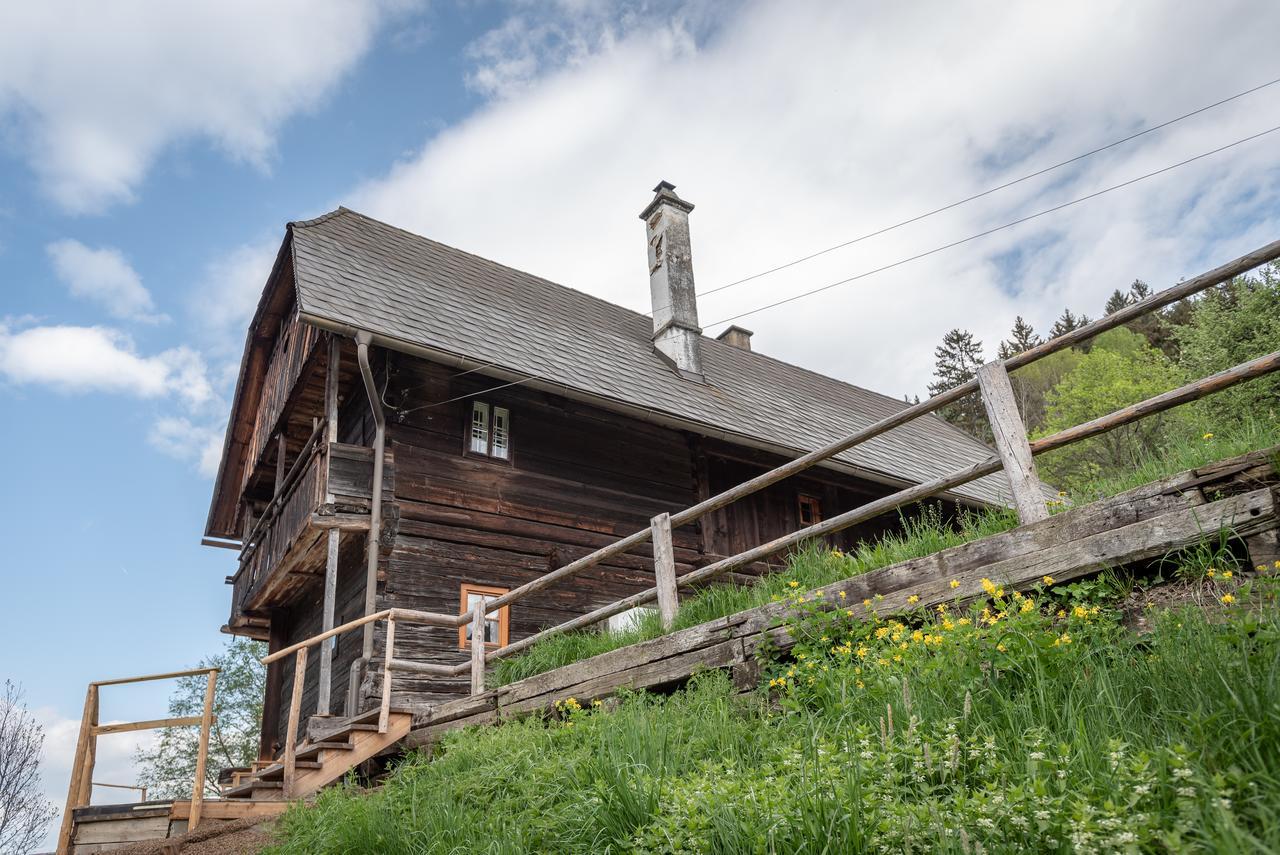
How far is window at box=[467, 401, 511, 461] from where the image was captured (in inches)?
501

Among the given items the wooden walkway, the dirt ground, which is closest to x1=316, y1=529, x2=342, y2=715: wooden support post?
the dirt ground

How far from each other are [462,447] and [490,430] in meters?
0.53

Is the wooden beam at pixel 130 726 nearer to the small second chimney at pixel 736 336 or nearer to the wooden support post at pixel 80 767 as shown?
the wooden support post at pixel 80 767

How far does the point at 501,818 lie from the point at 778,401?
14390 millimetres

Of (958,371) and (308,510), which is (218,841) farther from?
(958,371)

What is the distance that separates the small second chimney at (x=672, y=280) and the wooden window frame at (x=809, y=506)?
9.38ft

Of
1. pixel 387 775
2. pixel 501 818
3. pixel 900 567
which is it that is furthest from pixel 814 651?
pixel 387 775

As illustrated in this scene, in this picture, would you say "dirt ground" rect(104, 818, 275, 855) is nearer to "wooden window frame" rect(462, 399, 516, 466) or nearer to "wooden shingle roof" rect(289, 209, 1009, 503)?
"wooden shingle roof" rect(289, 209, 1009, 503)

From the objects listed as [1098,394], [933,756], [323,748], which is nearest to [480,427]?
[323,748]

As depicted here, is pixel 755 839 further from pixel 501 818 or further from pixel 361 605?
pixel 361 605

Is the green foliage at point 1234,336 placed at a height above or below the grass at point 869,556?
above

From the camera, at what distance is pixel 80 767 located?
790cm

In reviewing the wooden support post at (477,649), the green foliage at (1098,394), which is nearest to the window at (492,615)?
the wooden support post at (477,649)

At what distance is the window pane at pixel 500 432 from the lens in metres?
12.8
